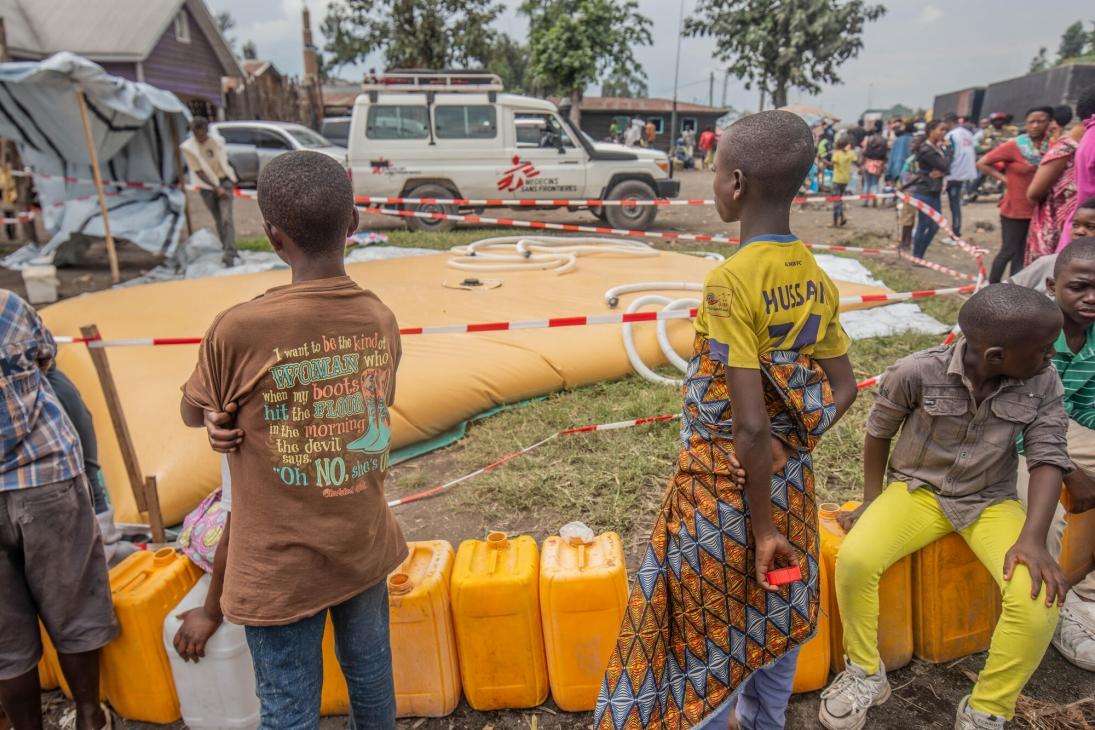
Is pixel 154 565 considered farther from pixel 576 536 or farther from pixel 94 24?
pixel 94 24

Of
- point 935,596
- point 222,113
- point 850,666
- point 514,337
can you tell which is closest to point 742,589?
point 850,666

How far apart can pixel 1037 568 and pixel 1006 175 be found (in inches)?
212

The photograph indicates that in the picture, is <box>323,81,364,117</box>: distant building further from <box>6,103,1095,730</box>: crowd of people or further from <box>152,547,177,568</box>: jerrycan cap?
<box>6,103,1095,730</box>: crowd of people

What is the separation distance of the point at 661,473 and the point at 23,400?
2.52 meters

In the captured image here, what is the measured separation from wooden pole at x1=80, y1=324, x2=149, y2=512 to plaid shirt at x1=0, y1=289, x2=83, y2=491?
0.63 meters

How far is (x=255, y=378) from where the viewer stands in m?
1.32

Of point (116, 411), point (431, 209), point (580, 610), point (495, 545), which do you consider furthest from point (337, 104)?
point (580, 610)

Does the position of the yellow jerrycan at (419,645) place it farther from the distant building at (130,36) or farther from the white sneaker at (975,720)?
the distant building at (130,36)

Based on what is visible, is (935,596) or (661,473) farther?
(661,473)

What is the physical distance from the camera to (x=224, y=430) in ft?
4.46

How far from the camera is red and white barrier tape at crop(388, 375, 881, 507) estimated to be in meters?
3.40

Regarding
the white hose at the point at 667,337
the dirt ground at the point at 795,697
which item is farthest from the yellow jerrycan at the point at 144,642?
the white hose at the point at 667,337

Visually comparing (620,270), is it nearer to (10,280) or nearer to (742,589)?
(742,589)

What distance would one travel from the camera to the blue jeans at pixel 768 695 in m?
1.69
